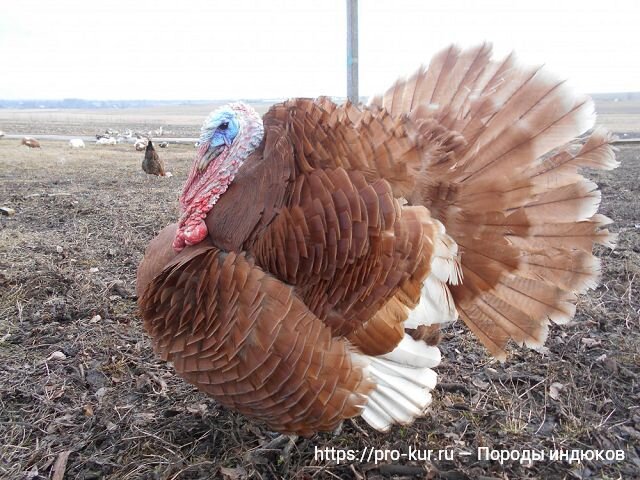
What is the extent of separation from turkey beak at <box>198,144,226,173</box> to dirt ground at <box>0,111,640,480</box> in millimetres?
1484

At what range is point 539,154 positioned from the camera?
2.62 metres

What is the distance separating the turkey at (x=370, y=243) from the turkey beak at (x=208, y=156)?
0.01m

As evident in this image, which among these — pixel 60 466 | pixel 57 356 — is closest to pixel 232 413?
pixel 60 466

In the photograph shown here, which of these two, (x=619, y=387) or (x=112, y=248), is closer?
→ (x=619, y=387)

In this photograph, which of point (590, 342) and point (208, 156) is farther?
point (590, 342)

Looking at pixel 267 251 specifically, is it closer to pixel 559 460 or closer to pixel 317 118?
pixel 317 118

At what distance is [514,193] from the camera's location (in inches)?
102

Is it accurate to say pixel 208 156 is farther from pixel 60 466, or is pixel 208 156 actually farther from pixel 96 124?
pixel 96 124

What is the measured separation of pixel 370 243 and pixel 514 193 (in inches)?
35.6

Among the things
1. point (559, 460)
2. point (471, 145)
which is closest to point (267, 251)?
point (471, 145)

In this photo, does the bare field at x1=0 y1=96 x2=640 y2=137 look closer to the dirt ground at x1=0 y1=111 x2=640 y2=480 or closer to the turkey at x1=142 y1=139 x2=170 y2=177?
the turkey at x1=142 y1=139 x2=170 y2=177

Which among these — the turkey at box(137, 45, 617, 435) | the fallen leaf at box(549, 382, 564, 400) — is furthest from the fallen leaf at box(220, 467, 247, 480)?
the fallen leaf at box(549, 382, 564, 400)

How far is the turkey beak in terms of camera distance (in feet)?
8.39

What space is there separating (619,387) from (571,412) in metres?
0.42
